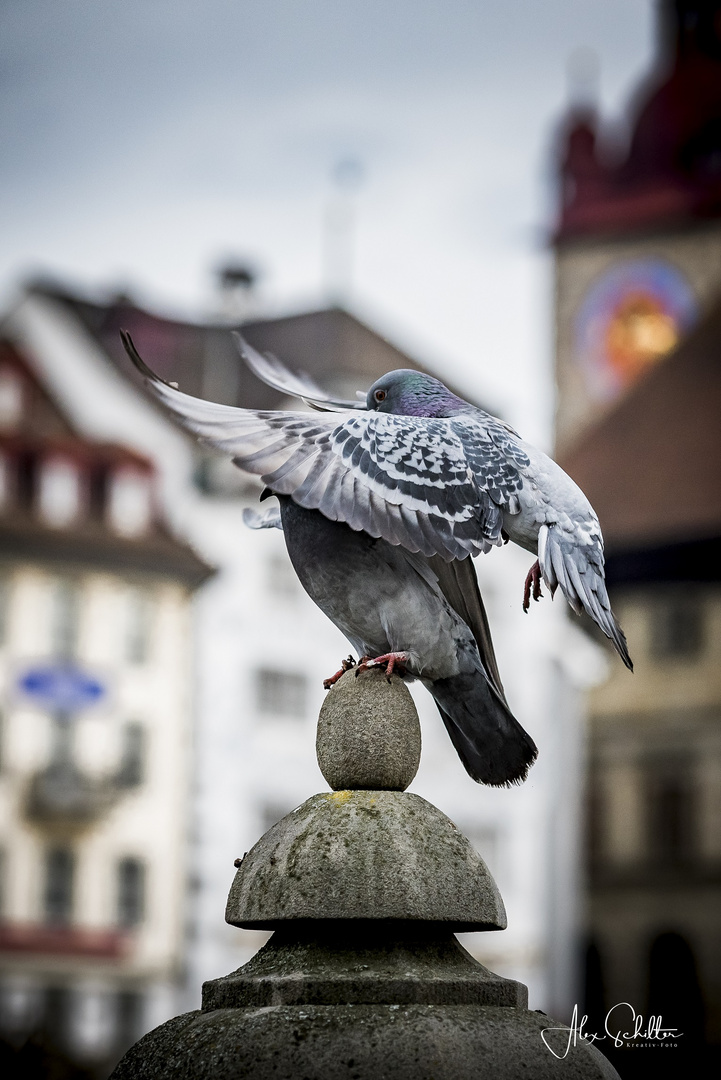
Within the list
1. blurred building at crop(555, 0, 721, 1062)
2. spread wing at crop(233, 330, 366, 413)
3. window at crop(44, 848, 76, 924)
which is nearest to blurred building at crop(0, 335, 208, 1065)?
window at crop(44, 848, 76, 924)

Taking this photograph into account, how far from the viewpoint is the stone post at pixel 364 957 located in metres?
5.61

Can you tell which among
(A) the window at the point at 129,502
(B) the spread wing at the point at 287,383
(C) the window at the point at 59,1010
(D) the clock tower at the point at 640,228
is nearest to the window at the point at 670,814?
(D) the clock tower at the point at 640,228

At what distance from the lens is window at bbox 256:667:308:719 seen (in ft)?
121

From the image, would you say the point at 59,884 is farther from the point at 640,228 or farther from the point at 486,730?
Answer: the point at 486,730

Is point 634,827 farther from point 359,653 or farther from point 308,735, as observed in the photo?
point 359,653

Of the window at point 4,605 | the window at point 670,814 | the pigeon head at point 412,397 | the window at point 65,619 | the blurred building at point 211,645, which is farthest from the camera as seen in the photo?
the window at point 670,814

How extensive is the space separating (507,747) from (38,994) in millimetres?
29300

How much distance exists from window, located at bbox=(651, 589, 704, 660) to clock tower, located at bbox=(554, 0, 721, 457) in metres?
8.11

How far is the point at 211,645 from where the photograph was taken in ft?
121

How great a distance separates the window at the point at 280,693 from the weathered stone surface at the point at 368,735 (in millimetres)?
30507

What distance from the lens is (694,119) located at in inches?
2047

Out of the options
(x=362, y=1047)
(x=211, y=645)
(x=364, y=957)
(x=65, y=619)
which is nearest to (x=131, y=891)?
(x=211, y=645)

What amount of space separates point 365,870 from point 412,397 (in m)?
2.07

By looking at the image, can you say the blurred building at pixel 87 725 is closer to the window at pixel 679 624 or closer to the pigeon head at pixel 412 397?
Result: the window at pixel 679 624
